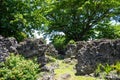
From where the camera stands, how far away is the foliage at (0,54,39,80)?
13.9 m

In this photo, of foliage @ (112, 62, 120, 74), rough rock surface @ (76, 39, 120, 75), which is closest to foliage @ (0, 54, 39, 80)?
rough rock surface @ (76, 39, 120, 75)

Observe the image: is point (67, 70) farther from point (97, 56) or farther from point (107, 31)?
point (107, 31)

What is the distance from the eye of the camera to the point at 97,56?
51.5 feet

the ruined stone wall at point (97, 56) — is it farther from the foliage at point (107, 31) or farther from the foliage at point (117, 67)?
the foliage at point (107, 31)

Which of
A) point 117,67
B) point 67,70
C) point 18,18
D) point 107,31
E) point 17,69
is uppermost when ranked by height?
point 18,18

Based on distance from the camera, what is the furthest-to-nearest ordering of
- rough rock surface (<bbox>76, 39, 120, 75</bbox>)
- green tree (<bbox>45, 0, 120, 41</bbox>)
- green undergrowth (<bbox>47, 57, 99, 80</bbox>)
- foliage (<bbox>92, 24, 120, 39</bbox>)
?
1. foliage (<bbox>92, 24, 120, 39</bbox>)
2. green tree (<bbox>45, 0, 120, 41</bbox>)
3. rough rock surface (<bbox>76, 39, 120, 75</bbox>)
4. green undergrowth (<bbox>47, 57, 99, 80</bbox>)

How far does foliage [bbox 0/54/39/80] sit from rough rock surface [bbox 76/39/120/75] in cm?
230

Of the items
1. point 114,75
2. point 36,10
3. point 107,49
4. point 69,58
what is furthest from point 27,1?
point 114,75

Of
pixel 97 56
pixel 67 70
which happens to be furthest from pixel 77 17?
pixel 97 56

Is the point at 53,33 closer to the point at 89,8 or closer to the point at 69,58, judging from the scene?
the point at 89,8

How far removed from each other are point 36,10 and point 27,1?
1.16 metres

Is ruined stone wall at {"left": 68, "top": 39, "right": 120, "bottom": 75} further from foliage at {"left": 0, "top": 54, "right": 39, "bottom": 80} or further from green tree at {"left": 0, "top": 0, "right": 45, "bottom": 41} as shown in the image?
green tree at {"left": 0, "top": 0, "right": 45, "bottom": 41}

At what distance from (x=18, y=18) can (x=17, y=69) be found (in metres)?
9.67

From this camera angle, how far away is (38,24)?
2612 centimetres
